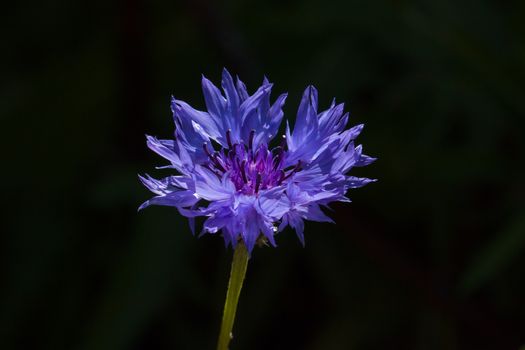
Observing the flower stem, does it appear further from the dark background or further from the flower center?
the dark background

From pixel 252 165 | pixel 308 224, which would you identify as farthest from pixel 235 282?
pixel 308 224

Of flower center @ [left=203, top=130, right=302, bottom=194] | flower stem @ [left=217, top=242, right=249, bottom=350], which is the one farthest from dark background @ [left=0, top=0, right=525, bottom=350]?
flower stem @ [left=217, top=242, right=249, bottom=350]

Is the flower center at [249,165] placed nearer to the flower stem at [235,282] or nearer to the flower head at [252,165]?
the flower head at [252,165]

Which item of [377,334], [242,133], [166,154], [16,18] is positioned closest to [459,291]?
[377,334]

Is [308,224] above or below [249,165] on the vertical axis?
above

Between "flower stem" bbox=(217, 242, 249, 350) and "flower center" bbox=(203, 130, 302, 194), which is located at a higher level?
"flower center" bbox=(203, 130, 302, 194)

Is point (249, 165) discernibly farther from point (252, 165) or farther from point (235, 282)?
point (235, 282)

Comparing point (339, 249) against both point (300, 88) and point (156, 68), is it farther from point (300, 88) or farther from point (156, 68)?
point (156, 68)
